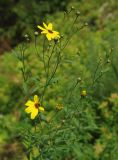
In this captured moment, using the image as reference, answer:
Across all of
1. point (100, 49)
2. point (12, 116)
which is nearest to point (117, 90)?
point (100, 49)

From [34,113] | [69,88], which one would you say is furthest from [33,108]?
[69,88]

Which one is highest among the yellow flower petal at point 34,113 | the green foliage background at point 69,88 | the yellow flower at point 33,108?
the green foliage background at point 69,88

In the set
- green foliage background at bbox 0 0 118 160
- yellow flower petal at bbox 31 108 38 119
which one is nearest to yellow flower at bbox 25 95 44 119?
yellow flower petal at bbox 31 108 38 119

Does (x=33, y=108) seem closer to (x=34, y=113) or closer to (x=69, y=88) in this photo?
(x=34, y=113)

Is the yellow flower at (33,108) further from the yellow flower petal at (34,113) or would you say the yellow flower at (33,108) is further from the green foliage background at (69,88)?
the green foliage background at (69,88)

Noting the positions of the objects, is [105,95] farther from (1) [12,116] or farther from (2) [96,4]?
(2) [96,4]

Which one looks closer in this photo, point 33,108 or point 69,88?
point 33,108

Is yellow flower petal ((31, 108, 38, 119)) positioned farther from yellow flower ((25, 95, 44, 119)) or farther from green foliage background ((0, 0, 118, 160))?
green foliage background ((0, 0, 118, 160))

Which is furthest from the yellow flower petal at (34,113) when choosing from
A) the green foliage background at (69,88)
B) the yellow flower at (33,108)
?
the green foliage background at (69,88)
